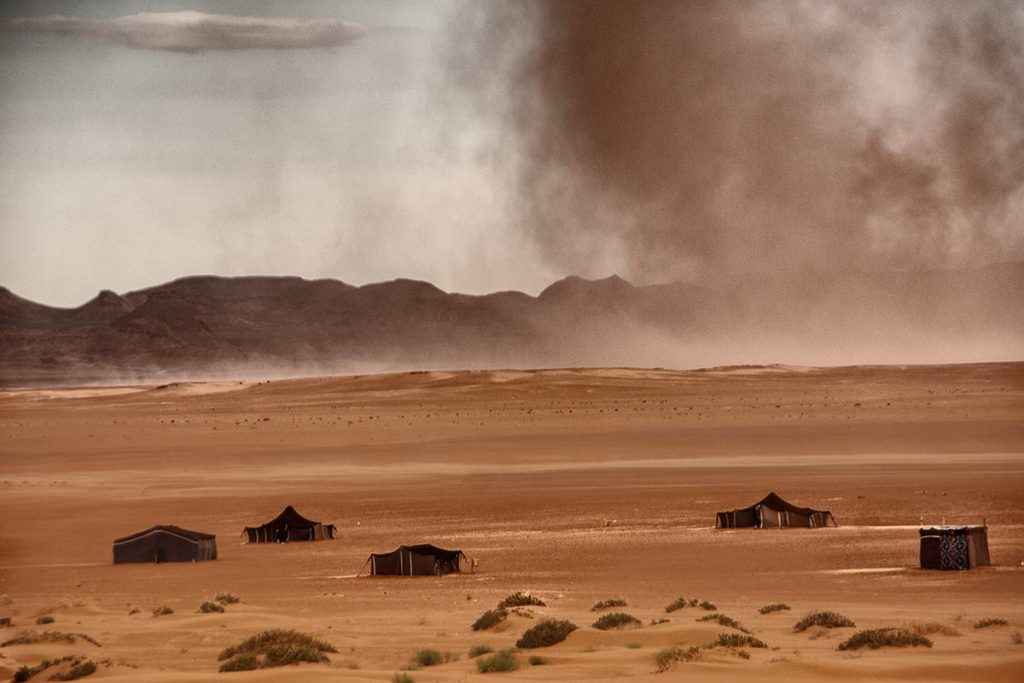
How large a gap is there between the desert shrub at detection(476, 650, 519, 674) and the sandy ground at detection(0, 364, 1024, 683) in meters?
0.15

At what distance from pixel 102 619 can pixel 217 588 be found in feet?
15.1

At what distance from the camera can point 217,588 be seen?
2709 centimetres

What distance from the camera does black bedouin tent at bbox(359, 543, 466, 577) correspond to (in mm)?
27609

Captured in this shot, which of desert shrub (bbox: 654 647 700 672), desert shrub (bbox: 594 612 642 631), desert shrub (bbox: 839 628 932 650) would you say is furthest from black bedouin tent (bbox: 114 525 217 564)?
desert shrub (bbox: 839 628 932 650)

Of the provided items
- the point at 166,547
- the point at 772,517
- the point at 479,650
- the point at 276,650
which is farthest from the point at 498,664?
the point at 772,517

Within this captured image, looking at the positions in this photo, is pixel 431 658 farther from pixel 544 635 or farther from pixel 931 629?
pixel 931 629

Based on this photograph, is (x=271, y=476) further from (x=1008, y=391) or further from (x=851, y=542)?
(x=1008, y=391)

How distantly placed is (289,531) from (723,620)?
15529mm

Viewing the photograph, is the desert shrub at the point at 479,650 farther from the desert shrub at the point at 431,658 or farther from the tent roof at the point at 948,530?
the tent roof at the point at 948,530

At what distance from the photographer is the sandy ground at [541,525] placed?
61.1 ft

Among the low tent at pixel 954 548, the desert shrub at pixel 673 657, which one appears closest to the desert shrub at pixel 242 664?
the desert shrub at pixel 673 657

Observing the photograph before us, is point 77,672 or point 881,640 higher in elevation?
point 77,672

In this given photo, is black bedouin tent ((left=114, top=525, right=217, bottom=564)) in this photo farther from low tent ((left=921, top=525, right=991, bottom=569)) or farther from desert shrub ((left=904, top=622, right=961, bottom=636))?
desert shrub ((left=904, top=622, right=961, bottom=636))

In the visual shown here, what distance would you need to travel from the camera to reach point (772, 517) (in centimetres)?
3294
